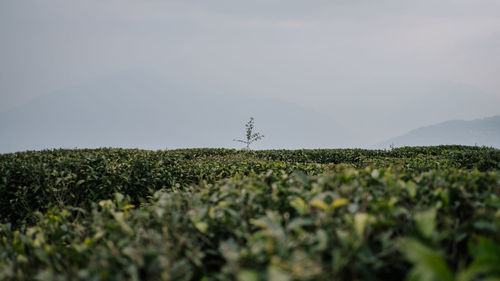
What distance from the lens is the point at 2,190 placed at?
22.5 feet

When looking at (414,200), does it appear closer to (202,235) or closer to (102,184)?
(202,235)

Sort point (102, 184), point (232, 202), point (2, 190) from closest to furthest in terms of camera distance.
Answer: point (232, 202)
point (2, 190)
point (102, 184)

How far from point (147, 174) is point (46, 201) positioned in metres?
2.32

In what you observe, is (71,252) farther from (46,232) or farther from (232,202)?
(232,202)

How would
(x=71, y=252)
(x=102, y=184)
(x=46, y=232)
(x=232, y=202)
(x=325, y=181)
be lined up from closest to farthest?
1. (x=71, y=252)
2. (x=232, y=202)
3. (x=325, y=181)
4. (x=46, y=232)
5. (x=102, y=184)

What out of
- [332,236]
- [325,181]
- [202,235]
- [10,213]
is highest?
[325,181]

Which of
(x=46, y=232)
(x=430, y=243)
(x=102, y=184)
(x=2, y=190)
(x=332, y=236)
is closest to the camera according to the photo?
(x=430, y=243)

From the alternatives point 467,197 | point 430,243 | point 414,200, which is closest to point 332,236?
point 430,243

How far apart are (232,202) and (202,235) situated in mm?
321

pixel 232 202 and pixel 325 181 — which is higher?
pixel 325 181

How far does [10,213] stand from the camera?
700 cm

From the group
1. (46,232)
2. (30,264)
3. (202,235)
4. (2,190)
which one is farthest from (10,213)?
(202,235)

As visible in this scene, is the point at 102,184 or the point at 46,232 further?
the point at 102,184

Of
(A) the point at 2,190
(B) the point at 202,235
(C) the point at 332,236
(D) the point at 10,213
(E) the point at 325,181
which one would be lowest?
(D) the point at 10,213
